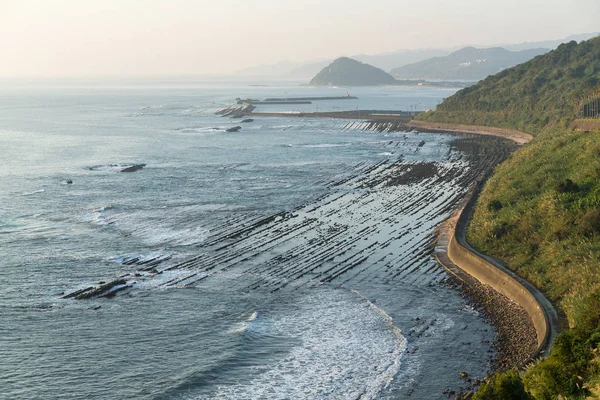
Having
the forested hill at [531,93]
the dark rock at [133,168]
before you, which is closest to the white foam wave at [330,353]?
the dark rock at [133,168]

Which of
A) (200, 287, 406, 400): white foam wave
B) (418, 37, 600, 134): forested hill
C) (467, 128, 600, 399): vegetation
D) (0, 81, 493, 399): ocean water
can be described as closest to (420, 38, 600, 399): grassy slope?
(467, 128, 600, 399): vegetation

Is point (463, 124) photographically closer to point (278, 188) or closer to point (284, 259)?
point (278, 188)

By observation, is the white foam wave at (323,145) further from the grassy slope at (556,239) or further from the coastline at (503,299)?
the coastline at (503,299)

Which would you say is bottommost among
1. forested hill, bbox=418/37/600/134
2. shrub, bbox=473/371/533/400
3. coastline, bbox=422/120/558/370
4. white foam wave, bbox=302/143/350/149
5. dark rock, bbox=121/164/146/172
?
coastline, bbox=422/120/558/370

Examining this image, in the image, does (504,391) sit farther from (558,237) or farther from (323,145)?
(323,145)

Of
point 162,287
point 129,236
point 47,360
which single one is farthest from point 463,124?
point 47,360

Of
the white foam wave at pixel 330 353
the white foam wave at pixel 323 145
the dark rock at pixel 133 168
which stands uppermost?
the dark rock at pixel 133 168

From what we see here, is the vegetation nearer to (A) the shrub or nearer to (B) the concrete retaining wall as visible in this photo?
(B) the concrete retaining wall
